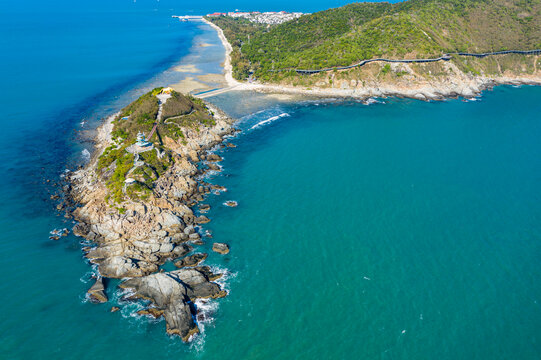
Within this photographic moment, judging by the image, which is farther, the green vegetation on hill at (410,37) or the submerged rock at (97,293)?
the green vegetation on hill at (410,37)

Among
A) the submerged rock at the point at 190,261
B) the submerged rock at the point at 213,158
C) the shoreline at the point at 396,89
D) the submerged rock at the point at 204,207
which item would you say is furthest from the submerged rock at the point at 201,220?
the shoreline at the point at 396,89

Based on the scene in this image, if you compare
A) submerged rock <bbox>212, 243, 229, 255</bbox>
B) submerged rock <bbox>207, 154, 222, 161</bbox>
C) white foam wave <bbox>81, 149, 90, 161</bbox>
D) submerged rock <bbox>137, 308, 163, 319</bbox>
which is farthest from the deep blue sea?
submerged rock <bbox>207, 154, 222, 161</bbox>

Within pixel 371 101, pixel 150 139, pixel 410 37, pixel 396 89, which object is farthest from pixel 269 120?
pixel 410 37

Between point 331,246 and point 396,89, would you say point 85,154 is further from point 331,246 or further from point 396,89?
point 396,89

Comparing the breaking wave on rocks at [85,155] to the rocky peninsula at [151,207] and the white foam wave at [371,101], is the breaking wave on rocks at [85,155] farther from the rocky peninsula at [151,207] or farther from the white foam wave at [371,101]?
the white foam wave at [371,101]

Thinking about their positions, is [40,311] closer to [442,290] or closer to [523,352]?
[442,290]

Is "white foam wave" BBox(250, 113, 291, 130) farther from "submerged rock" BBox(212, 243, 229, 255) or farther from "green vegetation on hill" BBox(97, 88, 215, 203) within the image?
"submerged rock" BBox(212, 243, 229, 255)

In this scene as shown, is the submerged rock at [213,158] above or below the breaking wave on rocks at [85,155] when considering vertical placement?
above
